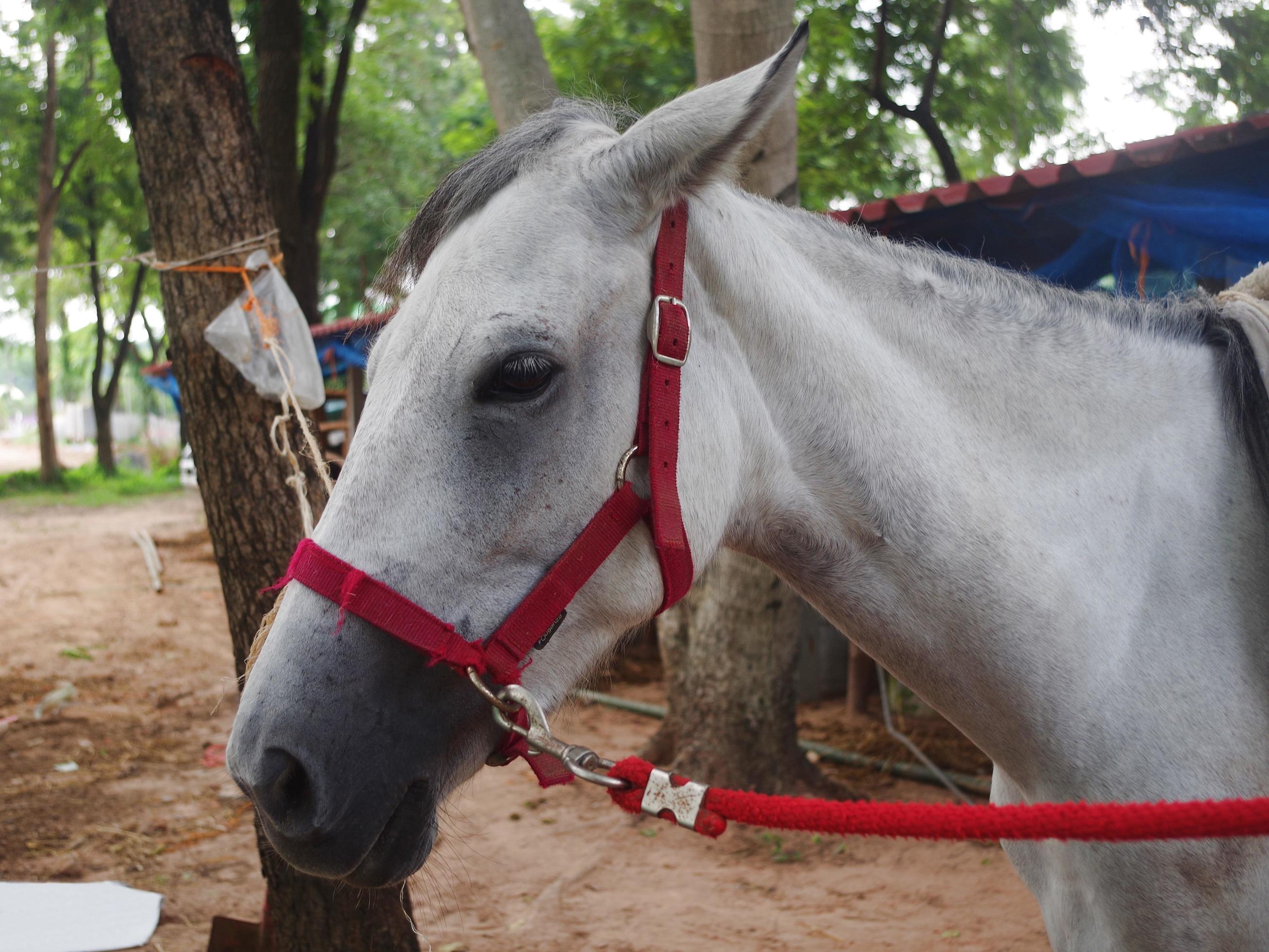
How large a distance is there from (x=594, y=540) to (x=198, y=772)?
542 cm

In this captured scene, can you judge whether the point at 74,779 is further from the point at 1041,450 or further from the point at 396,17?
the point at 396,17

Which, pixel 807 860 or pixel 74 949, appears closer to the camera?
pixel 74 949

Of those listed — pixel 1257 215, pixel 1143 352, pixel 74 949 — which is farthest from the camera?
A: pixel 1257 215

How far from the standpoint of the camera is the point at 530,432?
141cm

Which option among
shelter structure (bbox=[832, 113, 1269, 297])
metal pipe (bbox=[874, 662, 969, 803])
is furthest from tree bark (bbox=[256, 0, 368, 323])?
metal pipe (bbox=[874, 662, 969, 803])

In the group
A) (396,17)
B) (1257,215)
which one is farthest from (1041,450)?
(396,17)

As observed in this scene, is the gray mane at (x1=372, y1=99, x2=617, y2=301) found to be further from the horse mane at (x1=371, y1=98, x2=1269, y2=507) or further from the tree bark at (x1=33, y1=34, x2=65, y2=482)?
the tree bark at (x1=33, y1=34, x2=65, y2=482)

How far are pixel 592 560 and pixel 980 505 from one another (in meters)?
0.71

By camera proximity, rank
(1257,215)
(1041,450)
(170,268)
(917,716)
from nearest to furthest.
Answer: (1041,450), (170,268), (1257,215), (917,716)

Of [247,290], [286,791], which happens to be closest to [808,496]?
[286,791]

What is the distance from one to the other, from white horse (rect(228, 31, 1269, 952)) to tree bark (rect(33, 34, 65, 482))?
19002 mm

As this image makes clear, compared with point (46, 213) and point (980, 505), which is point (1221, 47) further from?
point (46, 213)

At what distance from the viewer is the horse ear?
55.7 inches

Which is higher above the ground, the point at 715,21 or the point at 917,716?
the point at 715,21
